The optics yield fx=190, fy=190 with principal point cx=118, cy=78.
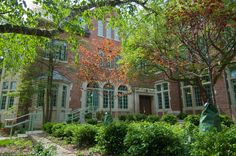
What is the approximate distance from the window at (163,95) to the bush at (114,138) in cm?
1342

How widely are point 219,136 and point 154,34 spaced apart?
7.69m

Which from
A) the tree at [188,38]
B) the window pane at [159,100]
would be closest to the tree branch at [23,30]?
the tree at [188,38]

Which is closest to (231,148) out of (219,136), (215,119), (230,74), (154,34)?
(219,136)

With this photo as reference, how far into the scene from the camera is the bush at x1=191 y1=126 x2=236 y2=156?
117 inches

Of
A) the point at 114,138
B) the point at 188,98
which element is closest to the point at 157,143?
the point at 114,138

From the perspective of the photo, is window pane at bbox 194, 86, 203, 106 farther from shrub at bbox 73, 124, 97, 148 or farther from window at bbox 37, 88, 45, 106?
window at bbox 37, 88, 45, 106

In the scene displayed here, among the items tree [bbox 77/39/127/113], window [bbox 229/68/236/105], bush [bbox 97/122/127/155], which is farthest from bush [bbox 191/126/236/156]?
window [bbox 229/68/236/105]

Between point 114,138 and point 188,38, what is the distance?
4672 mm

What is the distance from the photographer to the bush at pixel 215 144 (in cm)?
298

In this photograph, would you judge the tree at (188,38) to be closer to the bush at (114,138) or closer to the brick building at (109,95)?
the brick building at (109,95)

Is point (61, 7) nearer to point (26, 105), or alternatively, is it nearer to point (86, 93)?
point (26, 105)

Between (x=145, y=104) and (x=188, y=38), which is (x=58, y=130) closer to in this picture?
(x=188, y=38)

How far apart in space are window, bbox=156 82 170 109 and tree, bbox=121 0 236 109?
21.1 feet

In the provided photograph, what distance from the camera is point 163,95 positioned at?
61.8 feet
